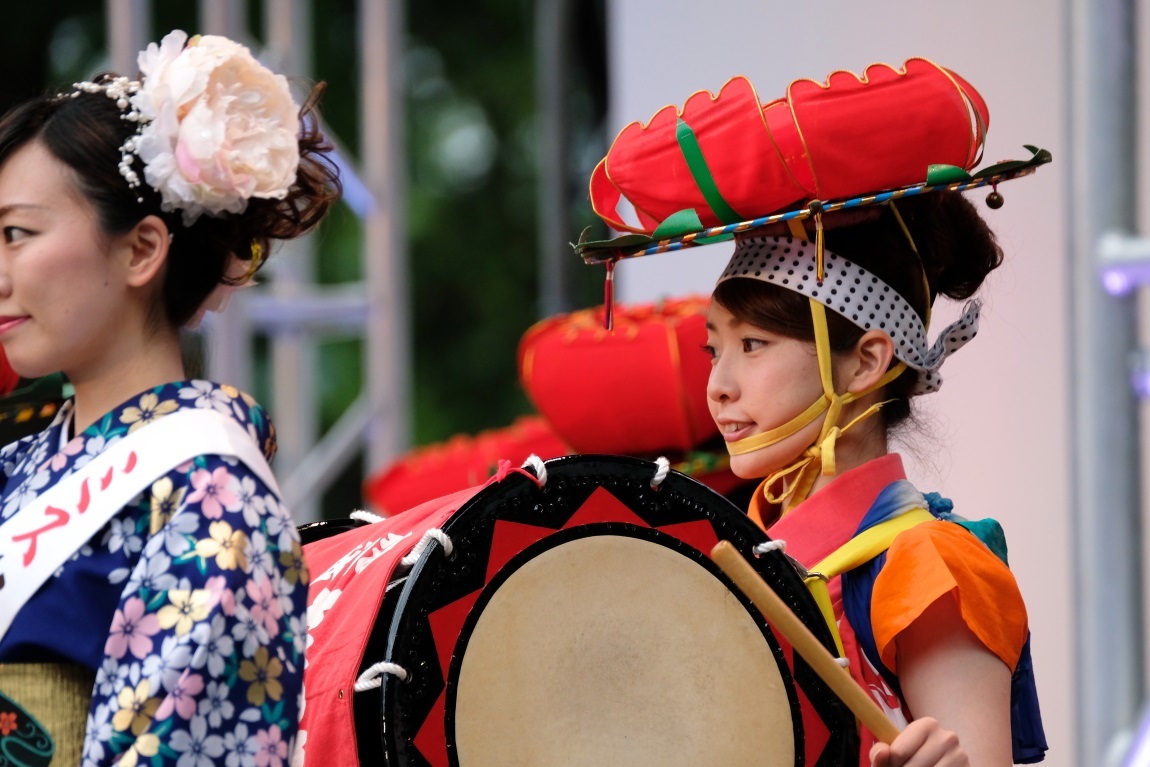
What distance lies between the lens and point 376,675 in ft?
4.83

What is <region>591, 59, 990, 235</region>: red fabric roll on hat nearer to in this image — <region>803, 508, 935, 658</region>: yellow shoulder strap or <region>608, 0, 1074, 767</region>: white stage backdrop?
<region>803, 508, 935, 658</region>: yellow shoulder strap

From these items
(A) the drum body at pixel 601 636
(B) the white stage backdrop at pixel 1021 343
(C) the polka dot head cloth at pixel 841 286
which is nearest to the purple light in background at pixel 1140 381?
(B) the white stage backdrop at pixel 1021 343

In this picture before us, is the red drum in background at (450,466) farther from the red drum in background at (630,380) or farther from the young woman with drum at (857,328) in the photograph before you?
the young woman with drum at (857,328)

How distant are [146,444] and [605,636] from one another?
482mm

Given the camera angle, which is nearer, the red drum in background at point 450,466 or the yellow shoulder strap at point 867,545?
the yellow shoulder strap at point 867,545

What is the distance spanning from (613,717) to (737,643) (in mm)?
145

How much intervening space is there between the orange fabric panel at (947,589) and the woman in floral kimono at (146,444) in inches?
24.4

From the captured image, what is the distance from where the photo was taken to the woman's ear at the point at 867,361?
184 cm

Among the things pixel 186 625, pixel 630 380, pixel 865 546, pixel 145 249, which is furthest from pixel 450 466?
pixel 186 625

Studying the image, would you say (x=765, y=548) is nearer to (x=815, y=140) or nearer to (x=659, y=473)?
(x=659, y=473)

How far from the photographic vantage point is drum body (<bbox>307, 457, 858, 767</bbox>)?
1.51 meters

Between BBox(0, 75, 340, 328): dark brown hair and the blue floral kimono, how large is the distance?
0.72ft

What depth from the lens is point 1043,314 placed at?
10.3 ft

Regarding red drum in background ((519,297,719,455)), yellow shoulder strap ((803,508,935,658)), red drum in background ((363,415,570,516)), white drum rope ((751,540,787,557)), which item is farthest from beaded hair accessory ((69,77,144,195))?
red drum in background ((363,415,570,516))
